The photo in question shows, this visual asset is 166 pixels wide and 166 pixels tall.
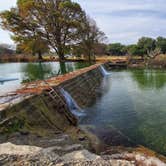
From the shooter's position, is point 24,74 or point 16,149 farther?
point 24,74

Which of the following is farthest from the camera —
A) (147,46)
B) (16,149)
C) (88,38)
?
(147,46)

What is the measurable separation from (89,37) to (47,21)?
9.07 metres

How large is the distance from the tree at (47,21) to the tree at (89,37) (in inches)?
75.0

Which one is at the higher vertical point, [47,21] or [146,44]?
[47,21]

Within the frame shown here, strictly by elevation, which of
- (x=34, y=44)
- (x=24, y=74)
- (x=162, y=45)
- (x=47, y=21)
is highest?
(x=47, y=21)

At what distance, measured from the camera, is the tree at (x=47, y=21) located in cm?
2642

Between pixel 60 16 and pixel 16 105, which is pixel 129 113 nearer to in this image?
pixel 16 105

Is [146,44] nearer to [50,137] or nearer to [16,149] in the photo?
[50,137]

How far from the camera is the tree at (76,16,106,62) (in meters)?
29.9

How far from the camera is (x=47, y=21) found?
26.8 m

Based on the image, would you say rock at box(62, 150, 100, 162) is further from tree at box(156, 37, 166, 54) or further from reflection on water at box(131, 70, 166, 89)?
tree at box(156, 37, 166, 54)

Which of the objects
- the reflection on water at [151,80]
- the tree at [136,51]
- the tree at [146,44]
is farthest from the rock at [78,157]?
the tree at [146,44]

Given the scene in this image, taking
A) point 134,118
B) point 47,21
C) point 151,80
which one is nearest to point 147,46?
point 47,21

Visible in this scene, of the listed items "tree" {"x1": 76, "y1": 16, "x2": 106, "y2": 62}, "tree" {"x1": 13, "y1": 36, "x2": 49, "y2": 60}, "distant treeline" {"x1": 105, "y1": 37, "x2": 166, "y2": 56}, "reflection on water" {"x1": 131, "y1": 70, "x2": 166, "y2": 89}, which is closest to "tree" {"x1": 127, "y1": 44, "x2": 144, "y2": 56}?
"distant treeline" {"x1": 105, "y1": 37, "x2": 166, "y2": 56}
